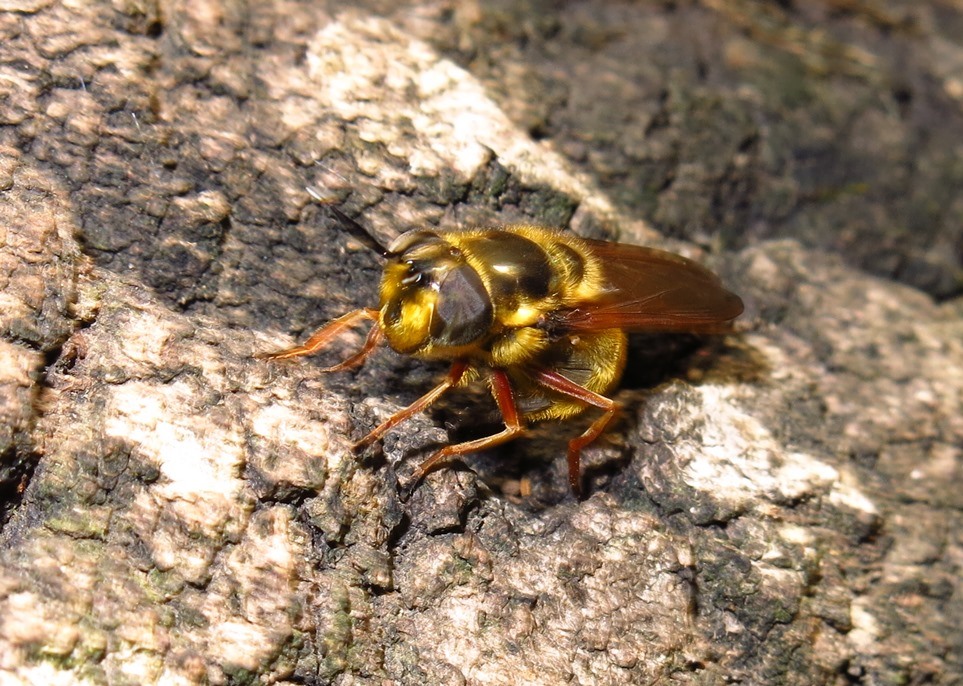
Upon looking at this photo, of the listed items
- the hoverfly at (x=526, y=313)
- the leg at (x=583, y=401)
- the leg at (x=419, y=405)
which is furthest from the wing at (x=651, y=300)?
the leg at (x=419, y=405)

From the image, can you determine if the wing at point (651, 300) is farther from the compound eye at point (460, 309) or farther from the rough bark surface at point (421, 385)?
the compound eye at point (460, 309)

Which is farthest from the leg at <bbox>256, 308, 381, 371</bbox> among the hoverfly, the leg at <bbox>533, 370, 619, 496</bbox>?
the leg at <bbox>533, 370, 619, 496</bbox>

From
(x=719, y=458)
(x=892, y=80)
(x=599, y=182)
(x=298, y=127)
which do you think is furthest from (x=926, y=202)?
(x=298, y=127)

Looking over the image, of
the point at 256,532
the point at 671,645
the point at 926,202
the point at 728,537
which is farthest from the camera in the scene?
the point at 926,202

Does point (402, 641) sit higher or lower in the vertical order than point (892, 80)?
lower

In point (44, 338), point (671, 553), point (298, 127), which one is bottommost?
point (671, 553)

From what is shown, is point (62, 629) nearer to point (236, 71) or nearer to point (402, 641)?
point (402, 641)

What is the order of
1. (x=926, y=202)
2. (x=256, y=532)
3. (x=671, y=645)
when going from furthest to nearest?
1. (x=926, y=202)
2. (x=671, y=645)
3. (x=256, y=532)

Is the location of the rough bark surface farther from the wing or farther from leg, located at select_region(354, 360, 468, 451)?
the wing
